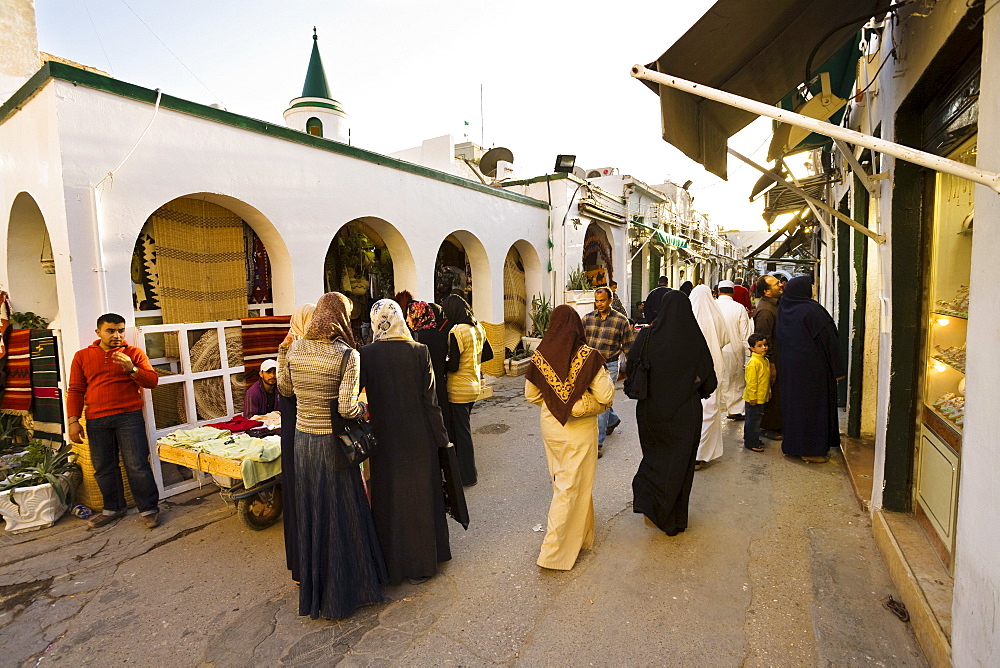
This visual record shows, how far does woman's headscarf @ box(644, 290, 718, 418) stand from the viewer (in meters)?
3.38

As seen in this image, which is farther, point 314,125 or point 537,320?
point 314,125

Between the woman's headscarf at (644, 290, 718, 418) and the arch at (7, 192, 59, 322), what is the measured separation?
558 cm

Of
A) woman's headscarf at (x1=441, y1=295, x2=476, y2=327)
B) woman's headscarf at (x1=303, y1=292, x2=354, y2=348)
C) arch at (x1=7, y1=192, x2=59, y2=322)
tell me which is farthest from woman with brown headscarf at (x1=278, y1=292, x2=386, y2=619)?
arch at (x1=7, y1=192, x2=59, y2=322)

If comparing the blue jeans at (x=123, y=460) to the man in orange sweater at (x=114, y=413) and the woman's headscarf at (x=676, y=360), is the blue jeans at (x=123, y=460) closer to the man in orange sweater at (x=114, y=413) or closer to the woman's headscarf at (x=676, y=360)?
the man in orange sweater at (x=114, y=413)

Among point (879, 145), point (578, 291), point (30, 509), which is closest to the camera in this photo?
point (879, 145)

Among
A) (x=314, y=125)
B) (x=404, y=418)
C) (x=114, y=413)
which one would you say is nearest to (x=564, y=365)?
(x=404, y=418)

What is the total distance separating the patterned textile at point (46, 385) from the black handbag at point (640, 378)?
15.5 ft

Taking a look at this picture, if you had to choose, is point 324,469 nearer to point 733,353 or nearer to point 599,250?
point 733,353

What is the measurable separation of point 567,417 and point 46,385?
4.71 metres

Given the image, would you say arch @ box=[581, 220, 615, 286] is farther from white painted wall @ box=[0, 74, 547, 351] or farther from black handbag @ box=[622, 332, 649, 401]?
black handbag @ box=[622, 332, 649, 401]

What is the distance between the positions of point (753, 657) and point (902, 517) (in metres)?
1.57

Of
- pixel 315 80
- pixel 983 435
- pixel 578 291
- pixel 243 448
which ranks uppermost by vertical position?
pixel 315 80

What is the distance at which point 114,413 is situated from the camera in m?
3.88

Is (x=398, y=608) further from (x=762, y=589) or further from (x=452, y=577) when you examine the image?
(x=762, y=589)
